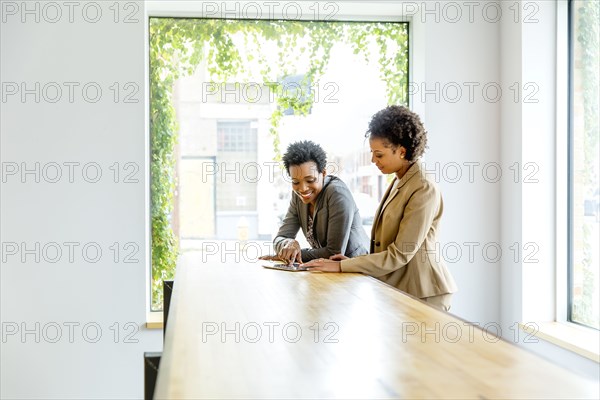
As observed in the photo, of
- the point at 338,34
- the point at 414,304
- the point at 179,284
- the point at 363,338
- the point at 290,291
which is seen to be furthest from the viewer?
the point at 338,34

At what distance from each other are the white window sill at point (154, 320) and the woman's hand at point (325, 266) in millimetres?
1511

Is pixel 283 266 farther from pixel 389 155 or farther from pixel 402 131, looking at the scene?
pixel 402 131

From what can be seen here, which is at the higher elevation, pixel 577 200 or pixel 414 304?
pixel 577 200

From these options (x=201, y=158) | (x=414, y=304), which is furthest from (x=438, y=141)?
(x=414, y=304)

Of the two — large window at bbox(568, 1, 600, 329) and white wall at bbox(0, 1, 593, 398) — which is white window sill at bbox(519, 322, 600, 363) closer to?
large window at bbox(568, 1, 600, 329)

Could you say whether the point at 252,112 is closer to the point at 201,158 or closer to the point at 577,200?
the point at 201,158

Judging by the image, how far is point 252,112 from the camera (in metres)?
4.39

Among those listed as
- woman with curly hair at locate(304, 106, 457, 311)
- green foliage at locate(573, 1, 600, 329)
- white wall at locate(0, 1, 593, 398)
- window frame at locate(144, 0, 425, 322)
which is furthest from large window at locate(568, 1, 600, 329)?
woman with curly hair at locate(304, 106, 457, 311)

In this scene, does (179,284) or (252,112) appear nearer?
(179,284)

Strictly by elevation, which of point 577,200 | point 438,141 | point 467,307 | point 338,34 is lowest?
point 467,307

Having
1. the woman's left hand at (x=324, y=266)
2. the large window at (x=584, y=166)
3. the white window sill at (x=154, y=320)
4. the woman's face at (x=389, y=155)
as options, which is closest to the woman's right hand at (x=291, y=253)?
the woman's left hand at (x=324, y=266)

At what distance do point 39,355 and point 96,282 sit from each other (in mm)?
494

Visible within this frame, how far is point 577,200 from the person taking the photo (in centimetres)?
388

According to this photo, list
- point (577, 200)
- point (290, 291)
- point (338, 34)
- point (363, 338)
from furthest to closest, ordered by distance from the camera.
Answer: point (338, 34) < point (577, 200) < point (290, 291) < point (363, 338)
